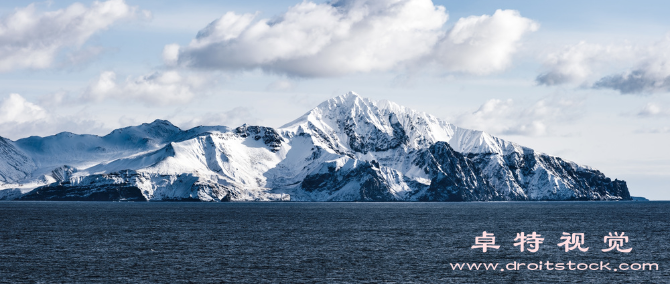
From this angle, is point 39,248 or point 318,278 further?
point 39,248

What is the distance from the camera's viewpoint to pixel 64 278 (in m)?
98.2

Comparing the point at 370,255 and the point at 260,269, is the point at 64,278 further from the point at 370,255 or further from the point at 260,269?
the point at 370,255

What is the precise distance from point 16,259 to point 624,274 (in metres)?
95.9

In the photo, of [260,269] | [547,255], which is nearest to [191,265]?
[260,269]

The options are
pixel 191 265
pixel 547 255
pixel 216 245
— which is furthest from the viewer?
pixel 216 245

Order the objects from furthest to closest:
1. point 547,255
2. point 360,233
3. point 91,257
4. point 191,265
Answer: point 360,233 → point 547,255 → point 91,257 → point 191,265

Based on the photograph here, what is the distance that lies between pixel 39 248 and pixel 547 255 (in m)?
94.1

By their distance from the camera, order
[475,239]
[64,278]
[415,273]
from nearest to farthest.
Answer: [64,278], [415,273], [475,239]

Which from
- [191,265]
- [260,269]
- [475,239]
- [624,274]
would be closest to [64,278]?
[191,265]

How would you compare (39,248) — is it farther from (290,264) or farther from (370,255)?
(370,255)

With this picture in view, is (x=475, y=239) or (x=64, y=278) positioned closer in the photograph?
(x=64, y=278)

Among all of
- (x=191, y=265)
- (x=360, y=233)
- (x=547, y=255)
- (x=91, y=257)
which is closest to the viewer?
(x=191, y=265)

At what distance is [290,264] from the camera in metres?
113

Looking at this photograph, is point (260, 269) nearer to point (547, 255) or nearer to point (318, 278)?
point (318, 278)
